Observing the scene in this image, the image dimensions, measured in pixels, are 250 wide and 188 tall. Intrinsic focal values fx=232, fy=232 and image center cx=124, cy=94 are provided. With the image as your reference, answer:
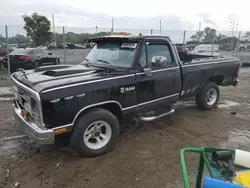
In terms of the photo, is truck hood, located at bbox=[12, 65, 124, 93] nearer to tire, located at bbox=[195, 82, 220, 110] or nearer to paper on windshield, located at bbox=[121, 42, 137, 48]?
paper on windshield, located at bbox=[121, 42, 137, 48]

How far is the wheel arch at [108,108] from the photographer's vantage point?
11.7 feet

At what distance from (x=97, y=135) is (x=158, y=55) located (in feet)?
6.99

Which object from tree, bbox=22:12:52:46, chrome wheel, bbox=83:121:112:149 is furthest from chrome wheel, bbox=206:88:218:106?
tree, bbox=22:12:52:46

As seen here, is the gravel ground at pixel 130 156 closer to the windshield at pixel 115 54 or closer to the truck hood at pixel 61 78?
the truck hood at pixel 61 78

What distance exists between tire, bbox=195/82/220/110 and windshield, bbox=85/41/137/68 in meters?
2.63

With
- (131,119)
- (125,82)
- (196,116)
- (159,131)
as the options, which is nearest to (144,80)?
(125,82)

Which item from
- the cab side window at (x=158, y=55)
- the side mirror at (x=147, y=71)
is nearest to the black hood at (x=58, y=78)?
the side mirror at (x=147, y=71)

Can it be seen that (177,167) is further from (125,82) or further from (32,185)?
(32,185)

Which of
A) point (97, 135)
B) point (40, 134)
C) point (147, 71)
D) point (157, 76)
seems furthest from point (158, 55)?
point (40, 134)

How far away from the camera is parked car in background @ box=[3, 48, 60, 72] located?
42.2 ft

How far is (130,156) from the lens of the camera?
3.96 metres

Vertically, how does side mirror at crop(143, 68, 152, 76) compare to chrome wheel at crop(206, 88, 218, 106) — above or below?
above

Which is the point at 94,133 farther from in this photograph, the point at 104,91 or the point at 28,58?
the point at 28,58

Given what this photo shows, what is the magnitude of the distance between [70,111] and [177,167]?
189 centimetres
